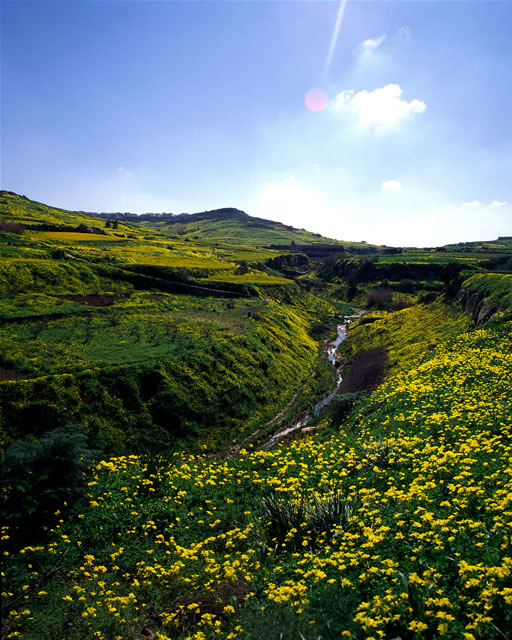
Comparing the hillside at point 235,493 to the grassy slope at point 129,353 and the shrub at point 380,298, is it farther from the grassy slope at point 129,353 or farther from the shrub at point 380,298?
the shrub at point 380,298

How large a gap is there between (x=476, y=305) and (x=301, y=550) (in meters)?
47.2

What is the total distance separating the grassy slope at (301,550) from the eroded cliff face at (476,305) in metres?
28.6

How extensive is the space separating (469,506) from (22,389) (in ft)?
79.8

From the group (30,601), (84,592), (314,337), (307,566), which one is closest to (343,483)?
(307,566)

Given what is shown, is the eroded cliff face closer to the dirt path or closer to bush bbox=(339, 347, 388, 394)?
bush bbox=(339, 347, 388, 394)

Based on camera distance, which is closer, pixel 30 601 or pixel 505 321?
pixel 30 601

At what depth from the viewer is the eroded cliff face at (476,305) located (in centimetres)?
3872

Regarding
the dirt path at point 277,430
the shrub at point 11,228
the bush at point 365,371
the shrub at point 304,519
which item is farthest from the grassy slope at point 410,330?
the shrub at point 11,228

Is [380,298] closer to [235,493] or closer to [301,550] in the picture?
[235,493]

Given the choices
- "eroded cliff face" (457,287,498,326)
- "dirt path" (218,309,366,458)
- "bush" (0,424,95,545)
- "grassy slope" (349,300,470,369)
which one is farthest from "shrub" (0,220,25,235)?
"eroded cliff face" (457,287,498,326)

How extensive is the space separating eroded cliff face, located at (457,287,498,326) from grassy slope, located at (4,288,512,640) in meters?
28.6

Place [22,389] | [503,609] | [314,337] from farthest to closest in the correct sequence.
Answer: [314,337] < [22,389] < [503,609]

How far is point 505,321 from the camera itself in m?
31.5

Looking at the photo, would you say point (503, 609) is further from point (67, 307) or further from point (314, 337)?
point (314, 337)
